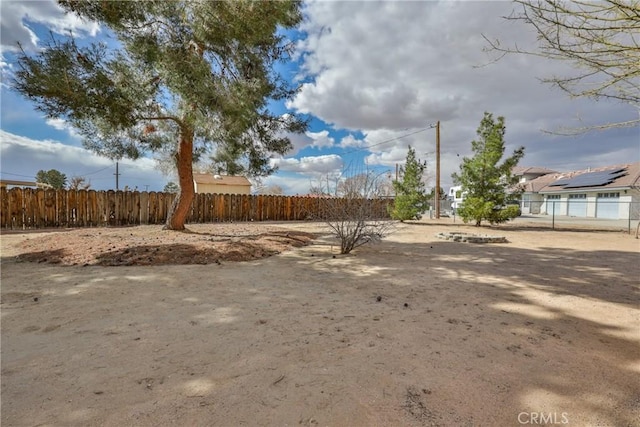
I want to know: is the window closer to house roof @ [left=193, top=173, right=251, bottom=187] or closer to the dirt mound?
the dirt mound

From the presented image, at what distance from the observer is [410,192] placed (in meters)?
16.4

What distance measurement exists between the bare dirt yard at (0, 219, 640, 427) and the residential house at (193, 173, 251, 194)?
24.2 m

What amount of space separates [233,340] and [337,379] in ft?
3.08

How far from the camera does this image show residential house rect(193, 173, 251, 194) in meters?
28.2

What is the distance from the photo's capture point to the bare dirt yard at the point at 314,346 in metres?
1.65

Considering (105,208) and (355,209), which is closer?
(355,209)

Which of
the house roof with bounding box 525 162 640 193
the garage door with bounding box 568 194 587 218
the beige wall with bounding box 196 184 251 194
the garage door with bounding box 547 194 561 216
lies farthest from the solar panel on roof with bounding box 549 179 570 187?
the beige wall with bounding box 196 184 251 194

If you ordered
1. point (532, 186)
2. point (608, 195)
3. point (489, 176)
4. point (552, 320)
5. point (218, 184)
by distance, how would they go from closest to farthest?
point (552, 320) < point (489, 176) < point (608, 195) < point (218, 184) < point (532, 186)

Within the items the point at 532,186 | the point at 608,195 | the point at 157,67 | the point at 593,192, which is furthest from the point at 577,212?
the point at 157,67

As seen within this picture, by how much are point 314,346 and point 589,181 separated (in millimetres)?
32702

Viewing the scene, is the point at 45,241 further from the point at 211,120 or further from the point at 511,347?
the point at 511,347

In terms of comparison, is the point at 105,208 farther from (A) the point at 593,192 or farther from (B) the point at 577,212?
(A) the point at 593,192

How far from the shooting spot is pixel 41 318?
285cm

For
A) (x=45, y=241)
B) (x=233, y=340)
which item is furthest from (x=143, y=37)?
(x=233, y=340)
